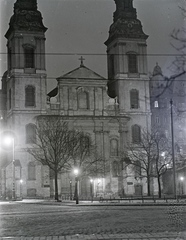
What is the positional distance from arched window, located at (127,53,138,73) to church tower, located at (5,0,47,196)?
1121 centimetres

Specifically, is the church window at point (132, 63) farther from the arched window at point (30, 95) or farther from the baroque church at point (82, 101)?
the arched window at point (30, 95)

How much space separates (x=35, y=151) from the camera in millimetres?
62281

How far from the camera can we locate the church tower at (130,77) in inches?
2598

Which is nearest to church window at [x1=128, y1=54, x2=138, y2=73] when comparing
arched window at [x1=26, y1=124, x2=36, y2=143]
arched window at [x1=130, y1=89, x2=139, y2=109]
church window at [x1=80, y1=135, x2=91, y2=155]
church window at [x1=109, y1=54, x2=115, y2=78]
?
church window at [x1=109, y1=54, x2=115, y2=78]

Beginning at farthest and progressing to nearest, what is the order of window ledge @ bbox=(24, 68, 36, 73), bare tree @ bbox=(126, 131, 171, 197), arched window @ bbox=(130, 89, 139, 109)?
arched window @ bbox=(130, 89, 139, 109) < window ledge @ bbox=(24, 68, 36, 73) < bare tree @ bbox=(126, 131, 171, 197)

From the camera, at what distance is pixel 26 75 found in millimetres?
63750

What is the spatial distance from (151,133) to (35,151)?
14.4 meters

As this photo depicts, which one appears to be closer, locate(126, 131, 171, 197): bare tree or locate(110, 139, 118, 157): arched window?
locate(126, 131, 171, 197): bare tree

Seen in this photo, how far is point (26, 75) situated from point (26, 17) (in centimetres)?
717

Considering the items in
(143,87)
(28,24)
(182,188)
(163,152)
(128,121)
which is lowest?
(182,188)

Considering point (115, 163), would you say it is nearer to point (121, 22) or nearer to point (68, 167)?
point (68, 167)

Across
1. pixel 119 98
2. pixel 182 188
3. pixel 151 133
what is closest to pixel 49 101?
pixel 119 98

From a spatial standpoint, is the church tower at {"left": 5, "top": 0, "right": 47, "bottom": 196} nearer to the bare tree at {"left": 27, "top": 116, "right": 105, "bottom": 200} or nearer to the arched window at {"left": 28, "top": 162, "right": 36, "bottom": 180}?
the arched window at {"left": 28, "top": 162, "right": 36, "bottom": 180}

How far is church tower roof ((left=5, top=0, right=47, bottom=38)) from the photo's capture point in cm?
6347
